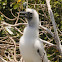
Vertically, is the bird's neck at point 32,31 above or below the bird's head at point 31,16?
below

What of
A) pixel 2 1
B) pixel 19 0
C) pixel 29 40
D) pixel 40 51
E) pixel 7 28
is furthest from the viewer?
pixel 2 1

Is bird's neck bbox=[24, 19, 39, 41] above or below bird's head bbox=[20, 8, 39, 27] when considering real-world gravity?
below

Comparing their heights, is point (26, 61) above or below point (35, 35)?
below

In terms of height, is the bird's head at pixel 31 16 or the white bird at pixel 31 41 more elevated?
the bird's head at pixel 31 16

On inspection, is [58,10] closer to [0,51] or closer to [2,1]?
[2,1]

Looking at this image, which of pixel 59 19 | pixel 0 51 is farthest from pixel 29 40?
Answer: pixel 59 19

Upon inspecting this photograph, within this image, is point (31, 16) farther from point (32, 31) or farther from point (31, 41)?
point (31, 41)

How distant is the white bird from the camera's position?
196 cm

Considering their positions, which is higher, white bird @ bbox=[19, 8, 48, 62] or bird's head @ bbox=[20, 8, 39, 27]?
bird's head @ bbox=[20, 8, 39, 27]

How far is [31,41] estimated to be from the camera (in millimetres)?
1947

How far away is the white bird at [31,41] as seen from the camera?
196 cm

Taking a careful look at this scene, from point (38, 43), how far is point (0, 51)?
1092 mm

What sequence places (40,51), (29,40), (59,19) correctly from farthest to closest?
(59,19)
(40,51)
(29,40)

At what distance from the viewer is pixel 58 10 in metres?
4.26
